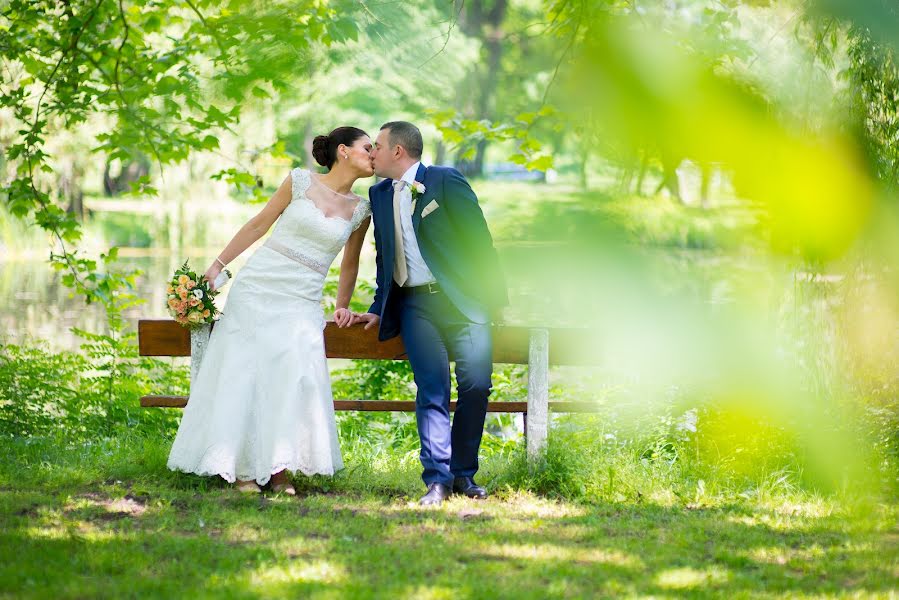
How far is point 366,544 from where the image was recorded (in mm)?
3510

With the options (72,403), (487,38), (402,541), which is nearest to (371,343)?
(402,541)

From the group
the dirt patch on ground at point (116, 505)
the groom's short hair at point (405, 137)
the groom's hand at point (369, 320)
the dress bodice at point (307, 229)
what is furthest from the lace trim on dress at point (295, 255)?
the dirt patch on ground at point (116, 505)

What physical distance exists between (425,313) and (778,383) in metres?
1.85

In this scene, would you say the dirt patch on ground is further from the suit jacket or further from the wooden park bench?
the suit jacket

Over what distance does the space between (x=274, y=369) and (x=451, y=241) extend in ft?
3.17

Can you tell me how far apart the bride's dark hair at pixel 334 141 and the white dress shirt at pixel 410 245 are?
0.99 ft

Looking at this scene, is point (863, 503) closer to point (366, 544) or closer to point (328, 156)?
point (366, 544)

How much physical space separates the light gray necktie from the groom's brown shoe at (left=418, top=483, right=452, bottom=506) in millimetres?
897

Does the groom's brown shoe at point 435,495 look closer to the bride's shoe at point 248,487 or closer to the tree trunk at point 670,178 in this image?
the bride's shoe at point 248,487

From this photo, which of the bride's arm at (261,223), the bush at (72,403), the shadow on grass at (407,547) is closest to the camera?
the shadow on grass at (407,547)

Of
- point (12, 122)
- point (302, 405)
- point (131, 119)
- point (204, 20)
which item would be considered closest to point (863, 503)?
point (302, 405)

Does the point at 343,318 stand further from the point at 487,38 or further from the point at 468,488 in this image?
the point at 487,38

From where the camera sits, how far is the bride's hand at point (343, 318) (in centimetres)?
457

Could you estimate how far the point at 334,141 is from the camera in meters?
4.49
